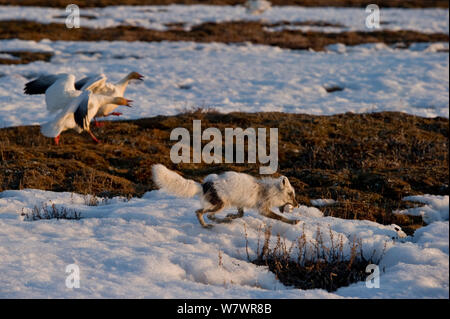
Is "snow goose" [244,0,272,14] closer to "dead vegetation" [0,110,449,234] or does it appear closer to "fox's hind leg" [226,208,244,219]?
"dead vegetation" [0,110,449,234]

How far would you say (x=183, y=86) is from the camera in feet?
58.9

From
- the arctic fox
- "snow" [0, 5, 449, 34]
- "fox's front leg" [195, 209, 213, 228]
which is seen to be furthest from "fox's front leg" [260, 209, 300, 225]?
"snow" [0, 5, 449, 34]

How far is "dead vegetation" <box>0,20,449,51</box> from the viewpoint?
2586 centimetres

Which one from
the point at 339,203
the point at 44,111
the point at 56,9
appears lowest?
the point at 339,203

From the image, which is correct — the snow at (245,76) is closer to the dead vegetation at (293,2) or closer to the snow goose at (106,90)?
the snow goose at (106,90)

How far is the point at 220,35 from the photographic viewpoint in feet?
91.1

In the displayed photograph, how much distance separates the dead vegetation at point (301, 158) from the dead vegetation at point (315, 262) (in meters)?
1.77

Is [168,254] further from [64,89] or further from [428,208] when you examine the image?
[64,89]

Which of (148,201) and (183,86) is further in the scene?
(183,86)

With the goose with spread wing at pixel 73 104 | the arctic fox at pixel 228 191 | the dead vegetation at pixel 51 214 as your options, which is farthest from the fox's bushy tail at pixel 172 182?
the goose with spread wing at pixel 73 104

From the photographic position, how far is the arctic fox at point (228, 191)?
19.4 feet

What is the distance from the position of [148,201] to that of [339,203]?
3.02 meters
